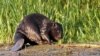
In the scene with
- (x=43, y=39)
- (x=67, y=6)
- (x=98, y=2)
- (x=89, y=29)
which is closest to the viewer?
(x=43, y=39)

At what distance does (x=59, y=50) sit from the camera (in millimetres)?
6273

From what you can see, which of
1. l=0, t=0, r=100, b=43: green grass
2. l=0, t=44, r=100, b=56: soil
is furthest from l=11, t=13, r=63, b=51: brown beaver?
l=0, t=0, r=100, b=43: green grass

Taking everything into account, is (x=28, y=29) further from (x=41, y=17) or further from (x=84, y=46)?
(x=84, y=46)

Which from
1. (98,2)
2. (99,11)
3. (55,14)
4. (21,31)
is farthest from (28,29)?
(98,2)

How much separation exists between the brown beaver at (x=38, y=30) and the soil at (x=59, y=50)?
0.69ft

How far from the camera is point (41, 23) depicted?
22.6 ft

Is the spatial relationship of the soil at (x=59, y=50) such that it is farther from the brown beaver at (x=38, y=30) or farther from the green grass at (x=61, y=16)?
the green grass at (x=61, y=16)

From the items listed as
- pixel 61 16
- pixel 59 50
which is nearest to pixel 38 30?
pixel 59 50

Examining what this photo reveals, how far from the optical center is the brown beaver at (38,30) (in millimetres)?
6795

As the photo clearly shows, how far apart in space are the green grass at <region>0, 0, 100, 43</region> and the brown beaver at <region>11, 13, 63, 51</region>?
333mm

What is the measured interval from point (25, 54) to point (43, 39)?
2.17 ft

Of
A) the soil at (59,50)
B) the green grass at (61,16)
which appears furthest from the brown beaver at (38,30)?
the green grass at (61,16)

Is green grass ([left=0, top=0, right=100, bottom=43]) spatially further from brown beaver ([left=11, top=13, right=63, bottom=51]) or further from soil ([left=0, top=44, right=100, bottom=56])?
soil ([left=0, top=44, right=100, bottom=56])

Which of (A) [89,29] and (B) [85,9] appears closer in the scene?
(A) [89,29]
